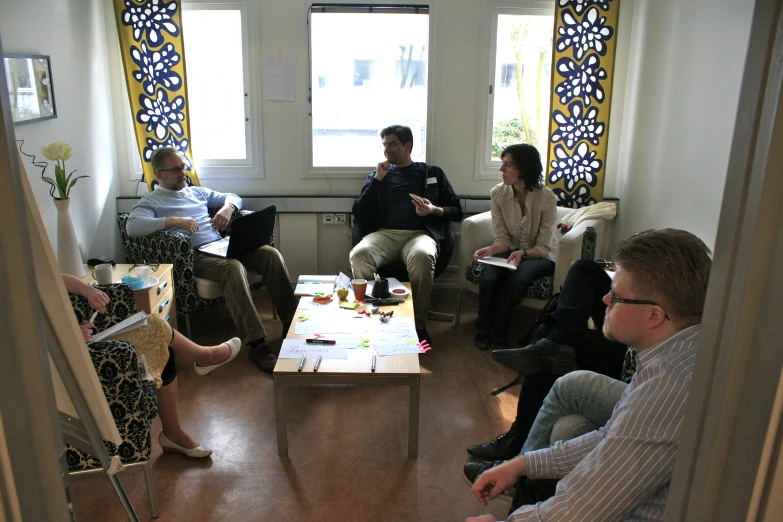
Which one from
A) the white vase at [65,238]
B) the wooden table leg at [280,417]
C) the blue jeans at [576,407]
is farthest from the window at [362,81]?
the blue jeans at [576,407]

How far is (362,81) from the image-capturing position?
4438 mm

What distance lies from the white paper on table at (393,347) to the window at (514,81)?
Result: 6.91 feet

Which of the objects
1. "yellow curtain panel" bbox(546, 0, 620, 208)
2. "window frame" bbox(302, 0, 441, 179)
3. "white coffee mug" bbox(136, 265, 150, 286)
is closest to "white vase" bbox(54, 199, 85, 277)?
A: "white coffee mug" bbox(136, 265, 150, 286)

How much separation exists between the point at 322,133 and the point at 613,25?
206 centimetres

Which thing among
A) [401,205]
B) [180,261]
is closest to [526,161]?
[401,205]

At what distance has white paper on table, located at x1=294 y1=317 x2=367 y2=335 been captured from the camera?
2867mm

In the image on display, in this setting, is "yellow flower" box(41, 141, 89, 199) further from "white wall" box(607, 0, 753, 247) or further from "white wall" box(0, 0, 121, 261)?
"white wall" box(607, 0, 753, 247)

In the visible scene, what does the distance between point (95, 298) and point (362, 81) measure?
262 cm

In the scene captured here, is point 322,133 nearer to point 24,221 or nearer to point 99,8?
point 99,8

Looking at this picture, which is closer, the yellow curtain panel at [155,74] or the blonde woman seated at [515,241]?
the blonde woman seated at [515,241]

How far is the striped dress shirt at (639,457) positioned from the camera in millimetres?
1270

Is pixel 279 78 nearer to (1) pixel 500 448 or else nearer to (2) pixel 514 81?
(2) pixel 514 81

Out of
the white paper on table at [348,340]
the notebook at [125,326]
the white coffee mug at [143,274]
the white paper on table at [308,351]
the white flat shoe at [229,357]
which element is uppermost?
the notebook at [125,326]

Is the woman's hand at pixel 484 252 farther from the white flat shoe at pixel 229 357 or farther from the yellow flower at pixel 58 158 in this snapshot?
the yellow flower at pixel 58 158
